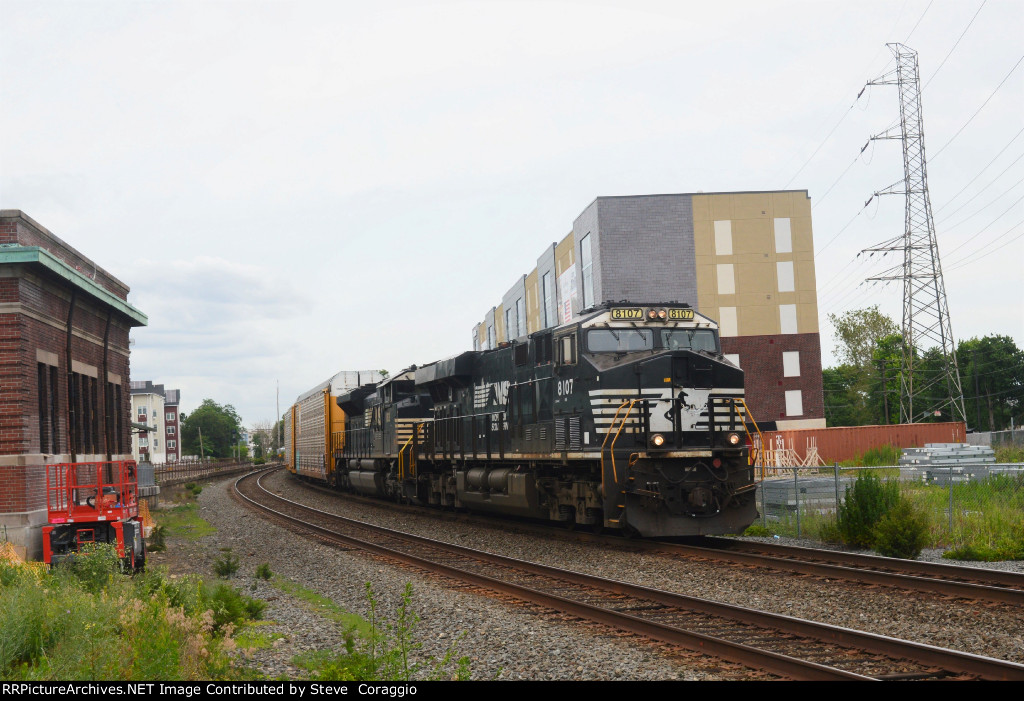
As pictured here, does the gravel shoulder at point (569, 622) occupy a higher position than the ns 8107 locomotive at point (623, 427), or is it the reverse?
the ns 8107 locomotive at point (623, 427)

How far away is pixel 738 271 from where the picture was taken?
155 feet

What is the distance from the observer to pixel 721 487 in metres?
14.4

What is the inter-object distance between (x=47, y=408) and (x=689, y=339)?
39.8 feet

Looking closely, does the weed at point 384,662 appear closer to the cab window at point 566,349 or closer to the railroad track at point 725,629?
the railroad track at point 725,629

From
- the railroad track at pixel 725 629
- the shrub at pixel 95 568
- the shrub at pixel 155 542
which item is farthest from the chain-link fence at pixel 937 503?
the shrub at pixel 155 542

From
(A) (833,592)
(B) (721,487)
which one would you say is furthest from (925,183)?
(A) (833,592)

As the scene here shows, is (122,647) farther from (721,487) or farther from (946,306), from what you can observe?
(946,306)

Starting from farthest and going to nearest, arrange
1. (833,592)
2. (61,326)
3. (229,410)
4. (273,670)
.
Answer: (229,410) → (61,326) → (833,592) → (273,670)

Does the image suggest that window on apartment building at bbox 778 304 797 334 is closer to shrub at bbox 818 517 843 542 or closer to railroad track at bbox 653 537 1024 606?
shrub at bbox 818 517 843 542

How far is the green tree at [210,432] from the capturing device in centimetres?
15200

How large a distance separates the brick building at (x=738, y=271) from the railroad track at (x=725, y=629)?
108 feet

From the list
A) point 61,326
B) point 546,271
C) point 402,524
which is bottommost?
point 402,524

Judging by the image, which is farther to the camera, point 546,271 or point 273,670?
point 546,271

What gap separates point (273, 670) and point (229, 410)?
174213mm
